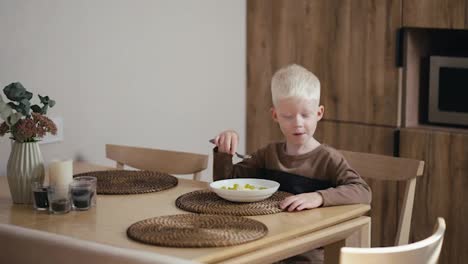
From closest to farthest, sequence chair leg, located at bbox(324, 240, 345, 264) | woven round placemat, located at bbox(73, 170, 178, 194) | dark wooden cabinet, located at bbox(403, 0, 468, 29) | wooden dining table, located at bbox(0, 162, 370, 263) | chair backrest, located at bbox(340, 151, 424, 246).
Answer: wooden dining table, located at bbox(0, 162, 370, 263) → chair leg, located at bbox(324, 240, 345, 264) → woven round placemat, located at bbox(73, 170, 178, 194) → chair backrest, located at bbox(340, 151, 424, 246) → dark wooden cabinet, located at bbox(403, 0, 468, 29)

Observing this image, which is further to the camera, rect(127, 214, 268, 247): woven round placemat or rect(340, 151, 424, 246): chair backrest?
rect(340, 151, 424, 246): chair backrest

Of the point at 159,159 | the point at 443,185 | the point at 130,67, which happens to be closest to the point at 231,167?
the point at 159,159

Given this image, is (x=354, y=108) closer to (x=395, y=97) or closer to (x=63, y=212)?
(x=395, y=97)

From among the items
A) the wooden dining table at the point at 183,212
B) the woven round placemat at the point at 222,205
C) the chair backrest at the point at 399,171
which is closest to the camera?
the wooden dining table at the point at 183,212

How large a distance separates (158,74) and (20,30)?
0.71 m

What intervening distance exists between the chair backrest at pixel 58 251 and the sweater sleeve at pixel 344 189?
0.87 meters

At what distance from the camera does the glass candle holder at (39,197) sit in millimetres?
2389

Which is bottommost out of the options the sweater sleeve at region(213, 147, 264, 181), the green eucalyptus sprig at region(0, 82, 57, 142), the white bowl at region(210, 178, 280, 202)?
the white bowl at region(210, 178, 280, 202)

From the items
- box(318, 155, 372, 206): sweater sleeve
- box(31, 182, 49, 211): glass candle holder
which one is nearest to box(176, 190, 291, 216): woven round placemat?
box(318, 155, 372, 206): sweater sleeve

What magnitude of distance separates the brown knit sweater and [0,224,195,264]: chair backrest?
0.87m

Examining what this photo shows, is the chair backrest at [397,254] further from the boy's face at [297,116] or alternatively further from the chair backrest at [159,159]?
the chair backrest at [159,159]

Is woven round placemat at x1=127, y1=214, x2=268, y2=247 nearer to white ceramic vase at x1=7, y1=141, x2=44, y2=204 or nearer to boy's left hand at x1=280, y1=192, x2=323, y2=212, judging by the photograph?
boy's left hand at x1=280, y1=192, x2=323, y2=212

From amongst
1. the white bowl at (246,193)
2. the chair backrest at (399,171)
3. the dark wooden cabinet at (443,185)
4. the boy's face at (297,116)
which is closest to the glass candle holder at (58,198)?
the white bowl at (246,193)

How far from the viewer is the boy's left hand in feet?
7.68
